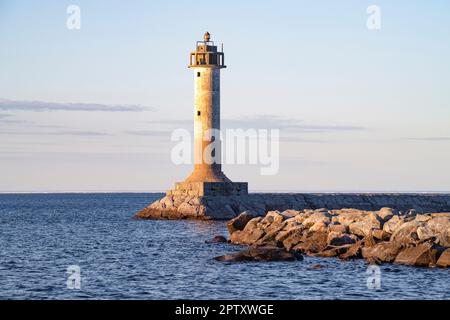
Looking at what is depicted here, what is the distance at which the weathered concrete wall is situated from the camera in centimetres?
5891

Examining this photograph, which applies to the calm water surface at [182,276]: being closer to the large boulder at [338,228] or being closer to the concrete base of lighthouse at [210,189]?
the large boulder at [338,228]

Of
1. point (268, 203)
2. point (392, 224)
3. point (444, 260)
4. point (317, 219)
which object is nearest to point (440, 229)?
point (444, 260)

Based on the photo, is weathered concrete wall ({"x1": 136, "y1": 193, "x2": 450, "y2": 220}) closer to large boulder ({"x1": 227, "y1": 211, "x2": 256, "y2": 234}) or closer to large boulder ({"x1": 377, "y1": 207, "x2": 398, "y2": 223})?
large boulder ({"x1": 227, "y1": 211, "x2": 256, "y2": 234})

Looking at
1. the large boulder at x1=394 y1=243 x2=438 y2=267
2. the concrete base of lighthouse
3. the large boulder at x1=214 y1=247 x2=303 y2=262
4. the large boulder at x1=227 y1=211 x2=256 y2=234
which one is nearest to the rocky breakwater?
the large boulder at x1=394 y1=243 x2=438 y2=267

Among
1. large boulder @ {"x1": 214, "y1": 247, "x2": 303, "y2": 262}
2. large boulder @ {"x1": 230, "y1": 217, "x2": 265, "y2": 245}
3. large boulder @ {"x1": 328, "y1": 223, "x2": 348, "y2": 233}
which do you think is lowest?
large boulder @ {"x1": 230, "y1": 217, "x2": 265, "y2": 245}

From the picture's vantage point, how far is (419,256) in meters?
28.8

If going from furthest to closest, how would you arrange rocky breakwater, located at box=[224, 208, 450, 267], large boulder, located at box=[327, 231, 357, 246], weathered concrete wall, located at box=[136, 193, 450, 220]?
weathered concrete wall, located at box=[136, 193, 450, 220], large boulder, located at box=[327, 231, 357, 246], rocky breakwater, located at box=[224, 208, 450, 267]

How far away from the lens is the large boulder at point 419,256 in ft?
94.2

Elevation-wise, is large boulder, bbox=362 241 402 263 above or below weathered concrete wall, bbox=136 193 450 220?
above

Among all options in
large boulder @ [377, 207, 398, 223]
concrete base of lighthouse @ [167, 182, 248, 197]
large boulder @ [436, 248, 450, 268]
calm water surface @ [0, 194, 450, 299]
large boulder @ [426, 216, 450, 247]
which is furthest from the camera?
concrete base of lighthouse @ [167, 182, 248, 197]

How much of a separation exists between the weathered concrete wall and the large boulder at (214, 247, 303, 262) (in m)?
26.7
